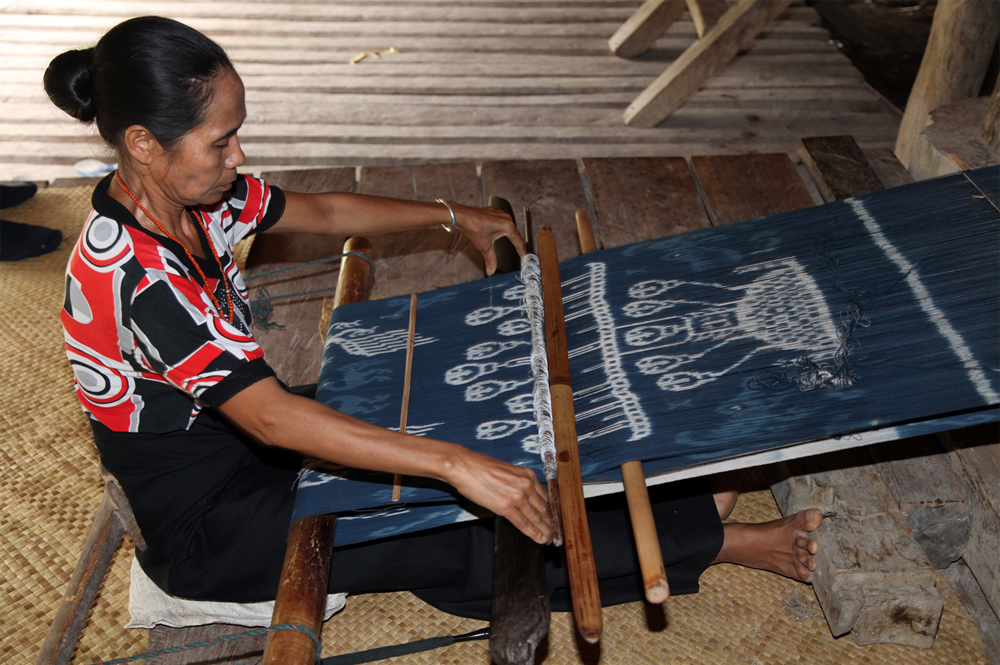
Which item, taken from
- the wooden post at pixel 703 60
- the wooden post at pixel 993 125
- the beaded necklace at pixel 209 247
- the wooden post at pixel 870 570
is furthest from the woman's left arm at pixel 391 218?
the wooden post at pixel 703 60

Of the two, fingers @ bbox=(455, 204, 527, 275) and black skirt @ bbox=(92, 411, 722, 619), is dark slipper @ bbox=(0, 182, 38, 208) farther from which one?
fingers @ bbox=(455, 204, 527, 275)

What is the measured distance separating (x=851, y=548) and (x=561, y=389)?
2.71 ft

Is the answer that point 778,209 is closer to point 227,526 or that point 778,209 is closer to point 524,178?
point 524,178

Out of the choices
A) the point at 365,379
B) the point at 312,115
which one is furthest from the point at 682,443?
the point at 312,115

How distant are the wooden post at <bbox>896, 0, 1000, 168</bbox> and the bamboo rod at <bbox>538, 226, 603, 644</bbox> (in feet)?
6.82

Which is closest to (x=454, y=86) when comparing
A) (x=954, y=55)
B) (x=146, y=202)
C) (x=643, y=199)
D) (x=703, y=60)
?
(x=703, y=60)

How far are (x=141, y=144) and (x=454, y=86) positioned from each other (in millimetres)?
3192

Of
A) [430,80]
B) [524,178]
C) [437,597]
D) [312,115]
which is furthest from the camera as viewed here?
[430,80]

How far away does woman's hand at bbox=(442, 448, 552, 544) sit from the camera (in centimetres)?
134

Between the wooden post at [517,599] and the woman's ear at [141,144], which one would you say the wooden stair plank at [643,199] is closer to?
the wooden post at [517,599]

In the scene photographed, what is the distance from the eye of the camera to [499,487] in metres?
1.34

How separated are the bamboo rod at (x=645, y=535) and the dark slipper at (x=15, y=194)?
3.21 m

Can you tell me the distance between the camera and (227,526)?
1709 mm

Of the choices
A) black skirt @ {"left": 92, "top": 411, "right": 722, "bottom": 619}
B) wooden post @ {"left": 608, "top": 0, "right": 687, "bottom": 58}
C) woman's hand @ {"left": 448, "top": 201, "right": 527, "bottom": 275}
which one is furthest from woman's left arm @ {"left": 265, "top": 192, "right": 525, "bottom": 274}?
wooden post @ {"left": 608, "top": 0, "right": 687, "bottom": 58}
